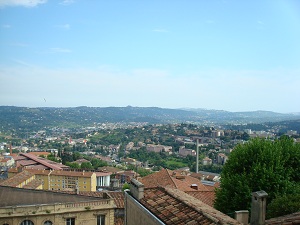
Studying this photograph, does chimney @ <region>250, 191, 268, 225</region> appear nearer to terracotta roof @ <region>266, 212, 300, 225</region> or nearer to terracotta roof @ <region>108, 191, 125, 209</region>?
terracotta roof @ <region>266, 212, 300, 225</region>

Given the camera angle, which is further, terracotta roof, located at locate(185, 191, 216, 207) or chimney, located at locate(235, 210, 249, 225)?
terracotta roof, located at locate(185, 191, 216, 207)

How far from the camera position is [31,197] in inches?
765

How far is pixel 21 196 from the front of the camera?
1944 centimetres

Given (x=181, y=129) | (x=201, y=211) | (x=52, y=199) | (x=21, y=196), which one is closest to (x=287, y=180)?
(x=201, y=211)

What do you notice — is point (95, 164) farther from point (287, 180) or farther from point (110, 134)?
point (110, 134)

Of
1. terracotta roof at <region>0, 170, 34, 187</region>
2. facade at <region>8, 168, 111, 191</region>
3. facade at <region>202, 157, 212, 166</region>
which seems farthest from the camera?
facade at <region>202, 157, 212, 166</region>

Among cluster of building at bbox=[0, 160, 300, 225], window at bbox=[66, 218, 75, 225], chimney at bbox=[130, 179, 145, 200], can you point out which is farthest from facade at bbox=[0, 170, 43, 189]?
chimney at bbox=[130, 179, 145, 200]

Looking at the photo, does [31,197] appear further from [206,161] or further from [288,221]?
[206,161]

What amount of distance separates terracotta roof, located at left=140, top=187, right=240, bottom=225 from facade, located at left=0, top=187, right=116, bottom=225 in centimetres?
788

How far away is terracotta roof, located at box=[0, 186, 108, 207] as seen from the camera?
18938 mm

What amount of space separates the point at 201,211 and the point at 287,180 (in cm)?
922

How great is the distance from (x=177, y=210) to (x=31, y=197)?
12.6 metres

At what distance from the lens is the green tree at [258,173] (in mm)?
16531

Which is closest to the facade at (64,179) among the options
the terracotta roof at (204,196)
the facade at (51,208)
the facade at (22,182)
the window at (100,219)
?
the facade at (22,182)
